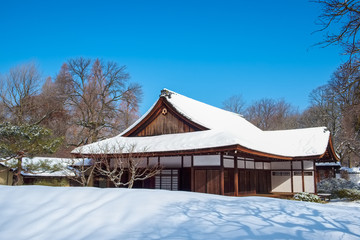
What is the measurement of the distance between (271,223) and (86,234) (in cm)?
364

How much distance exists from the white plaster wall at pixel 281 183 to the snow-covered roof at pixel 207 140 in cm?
200

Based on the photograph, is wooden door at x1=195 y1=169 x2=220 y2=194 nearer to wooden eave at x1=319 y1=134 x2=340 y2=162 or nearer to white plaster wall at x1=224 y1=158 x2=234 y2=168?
white plaster wall at x1=224 y1=158 x2=234 y2=168

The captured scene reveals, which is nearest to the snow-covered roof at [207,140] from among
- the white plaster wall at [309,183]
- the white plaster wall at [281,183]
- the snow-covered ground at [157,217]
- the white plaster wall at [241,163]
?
the white plaster wall at [241,163]

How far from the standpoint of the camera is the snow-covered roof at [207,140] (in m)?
15.5

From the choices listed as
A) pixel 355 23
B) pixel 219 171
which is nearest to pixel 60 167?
pixel 219 171

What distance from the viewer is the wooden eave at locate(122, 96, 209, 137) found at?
59.8 feet

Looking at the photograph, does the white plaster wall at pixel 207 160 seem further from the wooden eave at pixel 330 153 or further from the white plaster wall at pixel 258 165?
the wooden eave at pixel 330 153

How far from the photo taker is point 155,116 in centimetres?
1995

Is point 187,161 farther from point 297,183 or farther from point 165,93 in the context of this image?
point 297,183

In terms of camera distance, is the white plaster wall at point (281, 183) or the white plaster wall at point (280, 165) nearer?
the white plaster wall at point (281, 183)

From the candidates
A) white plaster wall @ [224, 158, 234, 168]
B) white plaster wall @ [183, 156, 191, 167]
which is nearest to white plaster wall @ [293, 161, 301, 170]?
white plaster wall @ [224, 158, 234, 168]

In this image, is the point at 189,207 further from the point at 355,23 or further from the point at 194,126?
the point at 194,126

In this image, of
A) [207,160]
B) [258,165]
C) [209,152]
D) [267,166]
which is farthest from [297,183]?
[209,152]

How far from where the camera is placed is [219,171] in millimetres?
15312
